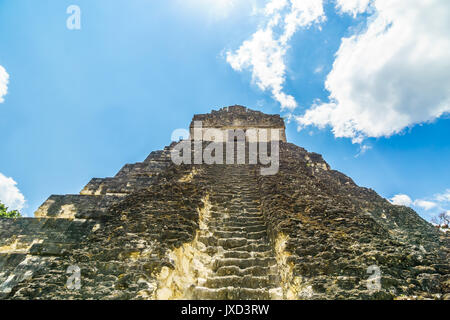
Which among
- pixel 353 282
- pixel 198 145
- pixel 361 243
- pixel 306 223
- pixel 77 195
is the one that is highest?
pixel 198 145

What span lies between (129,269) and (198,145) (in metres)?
7.87

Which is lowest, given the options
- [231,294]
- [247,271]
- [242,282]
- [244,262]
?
[231,294]

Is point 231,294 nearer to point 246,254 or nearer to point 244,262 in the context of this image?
point 244,262

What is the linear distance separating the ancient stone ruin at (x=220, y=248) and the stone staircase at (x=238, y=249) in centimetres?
2

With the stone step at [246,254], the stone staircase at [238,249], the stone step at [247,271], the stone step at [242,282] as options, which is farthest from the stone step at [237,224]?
the stone step at [242,282]

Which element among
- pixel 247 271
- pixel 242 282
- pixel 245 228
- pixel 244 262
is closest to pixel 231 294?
pixel 242 282

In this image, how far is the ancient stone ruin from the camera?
9.18 ft

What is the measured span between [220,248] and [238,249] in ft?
1.17

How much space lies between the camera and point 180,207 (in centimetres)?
501

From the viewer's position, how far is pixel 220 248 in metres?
4.36
